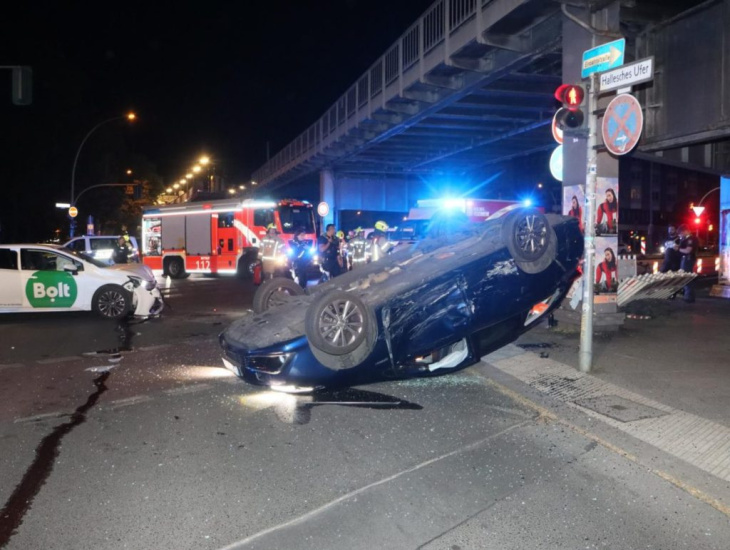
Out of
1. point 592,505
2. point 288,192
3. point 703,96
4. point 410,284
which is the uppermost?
point 288,192

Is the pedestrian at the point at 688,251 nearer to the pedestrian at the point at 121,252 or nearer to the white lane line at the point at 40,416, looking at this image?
the white lane line at the point at 40,416

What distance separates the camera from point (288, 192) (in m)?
50.9

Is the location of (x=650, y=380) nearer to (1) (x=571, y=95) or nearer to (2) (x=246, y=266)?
(1) (x=571, y=95)

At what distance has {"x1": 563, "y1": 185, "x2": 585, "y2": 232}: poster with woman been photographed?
1055 cm

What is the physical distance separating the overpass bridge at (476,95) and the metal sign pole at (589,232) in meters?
1.69

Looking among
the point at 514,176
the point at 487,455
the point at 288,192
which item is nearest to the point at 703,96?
the point at 487,455

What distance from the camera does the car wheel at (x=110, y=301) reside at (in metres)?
11.8

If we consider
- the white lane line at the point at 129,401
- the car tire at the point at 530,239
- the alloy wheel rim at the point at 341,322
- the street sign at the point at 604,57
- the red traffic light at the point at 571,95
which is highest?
the street sign at the point at 604,57

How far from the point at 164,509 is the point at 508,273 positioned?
13.1 ft

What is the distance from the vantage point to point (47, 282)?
11.7m

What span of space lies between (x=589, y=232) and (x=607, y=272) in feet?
13.5

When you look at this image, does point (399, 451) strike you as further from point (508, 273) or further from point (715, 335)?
point (715, 335)

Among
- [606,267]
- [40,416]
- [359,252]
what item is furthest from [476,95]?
[40,416]

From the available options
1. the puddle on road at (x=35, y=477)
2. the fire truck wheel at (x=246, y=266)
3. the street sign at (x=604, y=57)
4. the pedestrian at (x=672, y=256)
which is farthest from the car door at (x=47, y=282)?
the pedestrian at (x=672, y=256)
